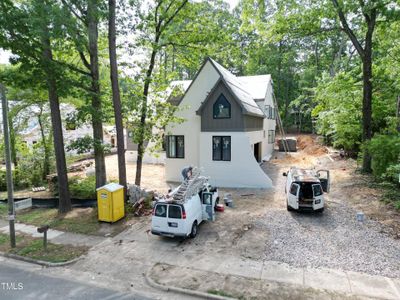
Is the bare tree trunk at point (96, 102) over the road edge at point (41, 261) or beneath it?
over

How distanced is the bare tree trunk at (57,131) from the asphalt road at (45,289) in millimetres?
5677

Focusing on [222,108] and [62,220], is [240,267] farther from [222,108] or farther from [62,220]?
[222,108]

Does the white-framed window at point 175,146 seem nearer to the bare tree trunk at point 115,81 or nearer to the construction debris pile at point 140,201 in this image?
the construction debris pile at point 140,201

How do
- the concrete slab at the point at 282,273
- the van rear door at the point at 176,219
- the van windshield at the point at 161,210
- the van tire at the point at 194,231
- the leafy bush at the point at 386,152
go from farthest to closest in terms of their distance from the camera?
1. the leafy bush at the point at 386,152
2. the van tire at the point at 194,231
3. the van windshield at the point at 161,210
4. the van rear door at the point at 176,219
5. the concrete slab at the point at 282,273

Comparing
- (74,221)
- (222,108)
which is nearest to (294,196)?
(222,108)

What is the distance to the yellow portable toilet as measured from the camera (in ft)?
38.2

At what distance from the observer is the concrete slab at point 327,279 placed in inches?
268

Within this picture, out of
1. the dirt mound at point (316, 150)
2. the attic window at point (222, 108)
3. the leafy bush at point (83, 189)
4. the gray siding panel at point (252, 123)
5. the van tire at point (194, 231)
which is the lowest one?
the van tire at point (194, 231)

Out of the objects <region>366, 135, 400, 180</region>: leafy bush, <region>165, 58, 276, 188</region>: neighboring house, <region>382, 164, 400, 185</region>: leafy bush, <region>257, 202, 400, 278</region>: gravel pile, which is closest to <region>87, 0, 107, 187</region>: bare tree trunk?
<region>165, 58, 276, 188</region>: neighboring house

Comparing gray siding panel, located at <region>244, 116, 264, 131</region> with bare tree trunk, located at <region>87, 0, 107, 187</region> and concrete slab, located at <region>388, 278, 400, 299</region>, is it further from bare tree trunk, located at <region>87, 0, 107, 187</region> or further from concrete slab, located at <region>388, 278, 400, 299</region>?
concrete slab, located at <region>388, 278, 400, 299</region>

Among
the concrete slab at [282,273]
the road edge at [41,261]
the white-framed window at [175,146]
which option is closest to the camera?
the concrete slab at [282,273]

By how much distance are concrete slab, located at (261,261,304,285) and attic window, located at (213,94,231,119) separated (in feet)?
37.1

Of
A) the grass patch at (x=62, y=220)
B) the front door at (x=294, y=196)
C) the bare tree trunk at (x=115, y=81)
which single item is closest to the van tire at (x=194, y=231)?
the grass patch at (x=62, y=220)

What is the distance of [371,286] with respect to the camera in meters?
6.82
